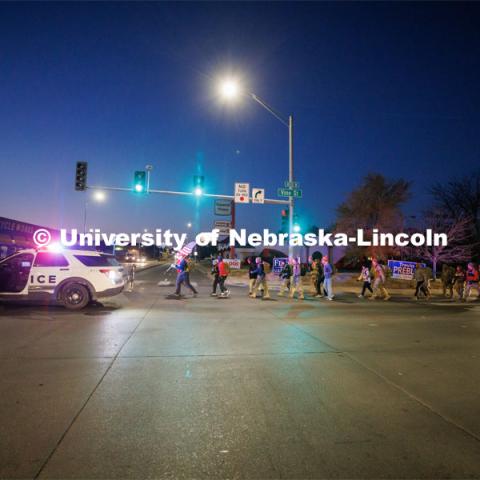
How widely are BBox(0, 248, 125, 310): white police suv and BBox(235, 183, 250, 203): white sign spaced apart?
1068 centimetres

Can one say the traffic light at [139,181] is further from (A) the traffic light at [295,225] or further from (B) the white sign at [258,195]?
(A) the traffic light at [295,225]

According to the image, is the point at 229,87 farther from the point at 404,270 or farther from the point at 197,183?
the point at 404,270

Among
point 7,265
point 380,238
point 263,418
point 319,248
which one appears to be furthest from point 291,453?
point 319,248

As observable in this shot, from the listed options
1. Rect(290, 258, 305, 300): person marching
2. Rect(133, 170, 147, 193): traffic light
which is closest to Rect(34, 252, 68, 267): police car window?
Rect(290, 258, 305, 300): person marching

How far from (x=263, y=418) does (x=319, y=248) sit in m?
49.8

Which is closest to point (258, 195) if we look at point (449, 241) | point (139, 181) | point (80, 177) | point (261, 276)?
point (139, 181)

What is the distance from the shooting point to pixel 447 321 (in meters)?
10.6

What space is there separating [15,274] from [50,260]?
1.54m

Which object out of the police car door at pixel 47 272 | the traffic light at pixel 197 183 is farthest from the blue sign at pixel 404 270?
the police car door at pixel 47 272

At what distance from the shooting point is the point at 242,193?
21266mm

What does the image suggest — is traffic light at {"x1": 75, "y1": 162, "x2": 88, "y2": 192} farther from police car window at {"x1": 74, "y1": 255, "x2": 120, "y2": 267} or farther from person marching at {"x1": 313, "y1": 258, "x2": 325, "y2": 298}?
person marching at {"x1": 313, "y1": 258, "x2": 325, "y2": 298}

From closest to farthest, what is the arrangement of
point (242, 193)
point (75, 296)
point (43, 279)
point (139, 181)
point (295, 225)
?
1. point (43, 279)
2. point (75, 296)
3. point (139, 181)
4. point (242, 193)
5. point (295, 225)

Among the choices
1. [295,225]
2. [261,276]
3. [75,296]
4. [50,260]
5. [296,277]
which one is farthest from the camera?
[295,225]

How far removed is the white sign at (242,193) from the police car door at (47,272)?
11414 mm
